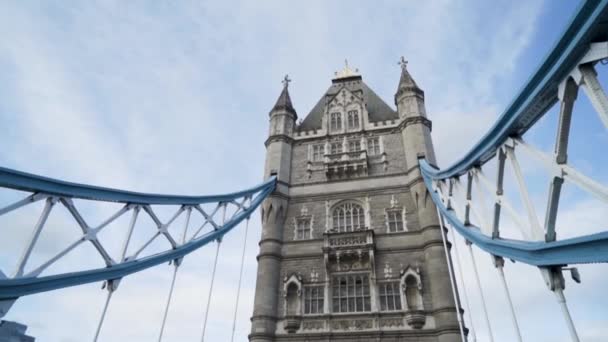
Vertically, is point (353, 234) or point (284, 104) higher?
point (284, 104)

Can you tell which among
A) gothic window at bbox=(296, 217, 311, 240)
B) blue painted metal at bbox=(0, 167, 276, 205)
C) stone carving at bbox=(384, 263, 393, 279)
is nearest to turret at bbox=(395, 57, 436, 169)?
stone carving at bbox=(384, 263, 393, 279)

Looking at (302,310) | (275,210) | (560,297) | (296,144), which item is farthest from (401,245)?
(560,297)

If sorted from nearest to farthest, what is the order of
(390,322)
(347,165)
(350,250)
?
(390,322) < (350,250) < (347,165)

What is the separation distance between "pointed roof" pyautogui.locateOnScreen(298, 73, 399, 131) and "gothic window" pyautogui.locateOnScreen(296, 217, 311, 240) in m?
6.78

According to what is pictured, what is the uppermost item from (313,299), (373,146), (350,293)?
(373,146)

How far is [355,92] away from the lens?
2370cm

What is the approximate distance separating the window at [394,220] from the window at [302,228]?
3.94 m

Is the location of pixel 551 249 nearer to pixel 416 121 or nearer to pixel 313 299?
pixel 313 299

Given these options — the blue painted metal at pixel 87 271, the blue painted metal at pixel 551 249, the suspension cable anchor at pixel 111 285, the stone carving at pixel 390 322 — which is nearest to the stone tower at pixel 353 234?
the stone carving at pixel 390 322

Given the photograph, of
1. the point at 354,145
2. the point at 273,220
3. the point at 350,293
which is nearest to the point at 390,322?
the point at 350,293

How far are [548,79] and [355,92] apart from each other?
18.9m

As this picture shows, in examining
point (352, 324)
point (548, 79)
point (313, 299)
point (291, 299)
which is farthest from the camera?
point (291, 299)

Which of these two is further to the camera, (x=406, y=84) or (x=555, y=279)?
(x=406, y=84)

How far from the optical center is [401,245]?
15.7 m
